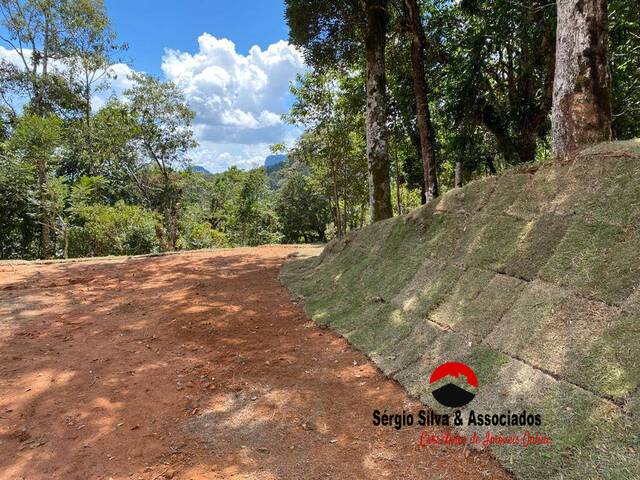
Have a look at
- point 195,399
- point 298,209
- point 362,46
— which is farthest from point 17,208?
point 195,399

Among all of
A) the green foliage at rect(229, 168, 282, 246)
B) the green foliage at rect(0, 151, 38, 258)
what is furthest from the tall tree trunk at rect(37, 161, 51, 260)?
the green foliage at rect(229, 168, 282, 246)

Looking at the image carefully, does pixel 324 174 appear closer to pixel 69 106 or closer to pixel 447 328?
pixel 69 106

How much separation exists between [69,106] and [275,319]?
66.1 feet

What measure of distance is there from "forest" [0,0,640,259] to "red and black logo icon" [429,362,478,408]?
95.7 inches

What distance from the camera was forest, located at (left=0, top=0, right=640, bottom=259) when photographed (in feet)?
25.1

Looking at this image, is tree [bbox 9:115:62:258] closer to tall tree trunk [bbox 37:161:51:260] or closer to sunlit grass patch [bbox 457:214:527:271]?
tall tree trunk [bbox 37:161:51:260]

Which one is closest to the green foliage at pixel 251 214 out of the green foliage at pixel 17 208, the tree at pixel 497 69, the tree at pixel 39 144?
the green foliage at pixel 17 208

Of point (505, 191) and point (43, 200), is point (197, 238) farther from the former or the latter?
point (505, 191)

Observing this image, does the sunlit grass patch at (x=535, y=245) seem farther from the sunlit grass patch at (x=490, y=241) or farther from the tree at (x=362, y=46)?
the tree at (x=362, y=46)

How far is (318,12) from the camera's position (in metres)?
8.88

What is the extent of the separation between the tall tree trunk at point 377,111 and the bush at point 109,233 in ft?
34.6

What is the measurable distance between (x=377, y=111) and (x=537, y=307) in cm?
597

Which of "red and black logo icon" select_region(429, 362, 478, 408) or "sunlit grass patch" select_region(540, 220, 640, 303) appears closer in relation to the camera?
"sunlit grass patch" select_region(540, 220, 640, 303)

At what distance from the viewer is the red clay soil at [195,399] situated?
2.47m
